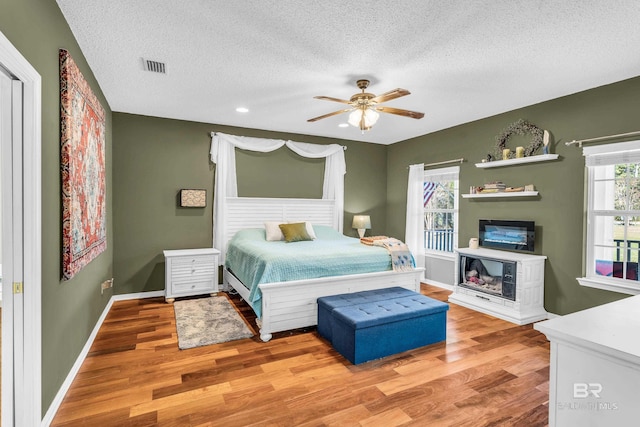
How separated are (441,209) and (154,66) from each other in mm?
4544

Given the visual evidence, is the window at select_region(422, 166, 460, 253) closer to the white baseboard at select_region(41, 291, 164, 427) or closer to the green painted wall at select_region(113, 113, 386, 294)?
the green painted wall at select_region(113, 113, 386, 294)

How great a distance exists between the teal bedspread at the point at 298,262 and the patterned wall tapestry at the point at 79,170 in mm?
1481

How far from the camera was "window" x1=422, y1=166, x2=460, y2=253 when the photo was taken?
5.30m

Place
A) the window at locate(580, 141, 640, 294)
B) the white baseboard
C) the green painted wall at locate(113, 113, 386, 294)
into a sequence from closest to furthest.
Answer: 1. the white baseboard
2. the window at locate(580, 141, 640, 294)
3. the green painted wall at locate(113, 113, 386, 294)

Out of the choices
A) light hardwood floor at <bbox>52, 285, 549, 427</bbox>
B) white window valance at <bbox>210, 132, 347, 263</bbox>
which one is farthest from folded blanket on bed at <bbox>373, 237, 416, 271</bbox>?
white window valance at <bbox>210, 132, 347, 263</bbox>

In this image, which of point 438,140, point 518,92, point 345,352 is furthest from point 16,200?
point 438,140

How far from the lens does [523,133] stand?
4.16 meters

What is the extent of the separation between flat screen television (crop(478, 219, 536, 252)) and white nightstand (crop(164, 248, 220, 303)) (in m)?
3.73

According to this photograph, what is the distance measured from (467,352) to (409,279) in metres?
1.11

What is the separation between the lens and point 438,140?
17.9 ft

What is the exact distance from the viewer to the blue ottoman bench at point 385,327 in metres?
2.73

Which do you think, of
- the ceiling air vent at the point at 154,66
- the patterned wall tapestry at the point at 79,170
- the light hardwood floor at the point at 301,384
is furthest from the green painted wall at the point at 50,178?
the ceiling air vent at the point at 154,66

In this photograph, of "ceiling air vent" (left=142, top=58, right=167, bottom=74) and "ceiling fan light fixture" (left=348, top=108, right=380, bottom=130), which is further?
"ceiling fan light fixture" (left=348, top=108, right=380, bottom=130)

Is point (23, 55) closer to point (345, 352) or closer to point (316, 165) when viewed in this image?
point (345, 352)
